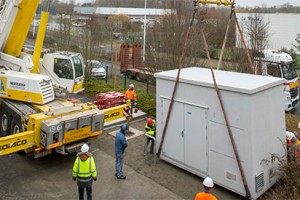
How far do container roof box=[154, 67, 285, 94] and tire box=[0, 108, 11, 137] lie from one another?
212 inches

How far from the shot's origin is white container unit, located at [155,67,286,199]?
702 cm

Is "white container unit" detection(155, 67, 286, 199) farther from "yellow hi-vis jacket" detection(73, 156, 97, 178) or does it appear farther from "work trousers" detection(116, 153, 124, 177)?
"yellow hi-vis jacket" detection(73, 156, 97, 178)

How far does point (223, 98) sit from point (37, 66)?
6940 millimetres

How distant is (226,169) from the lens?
24.6ft

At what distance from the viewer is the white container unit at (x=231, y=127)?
23.0 feet

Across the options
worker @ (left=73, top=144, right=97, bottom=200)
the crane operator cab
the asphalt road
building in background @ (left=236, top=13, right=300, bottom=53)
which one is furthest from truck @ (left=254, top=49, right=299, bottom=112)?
building in background @ (left=236, top=13, right=300, bottom=53)

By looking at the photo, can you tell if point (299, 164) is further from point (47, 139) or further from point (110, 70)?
point (110, 70)

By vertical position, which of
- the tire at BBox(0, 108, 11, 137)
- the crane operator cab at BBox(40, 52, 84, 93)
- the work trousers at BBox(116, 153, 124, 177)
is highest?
the crane operator cab at BBox(40, 52, 84, 93)

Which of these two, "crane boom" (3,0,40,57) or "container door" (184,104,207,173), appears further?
"crane boom" (3,0,40,57)

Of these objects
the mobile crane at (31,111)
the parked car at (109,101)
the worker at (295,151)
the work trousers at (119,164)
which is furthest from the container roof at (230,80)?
the parked car at (109,101)

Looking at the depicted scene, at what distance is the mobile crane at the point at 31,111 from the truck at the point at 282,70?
7.59m

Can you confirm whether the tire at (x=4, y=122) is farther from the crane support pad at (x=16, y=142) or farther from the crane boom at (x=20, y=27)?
the crane support pad at (x=16, y=142)

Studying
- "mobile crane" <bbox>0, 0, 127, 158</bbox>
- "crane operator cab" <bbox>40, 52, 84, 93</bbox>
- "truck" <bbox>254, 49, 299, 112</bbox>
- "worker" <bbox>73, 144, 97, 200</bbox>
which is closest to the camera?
"worker" <bbox>73, 144, 97, 200</bbox>

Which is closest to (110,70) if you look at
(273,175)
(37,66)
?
(37,66)
